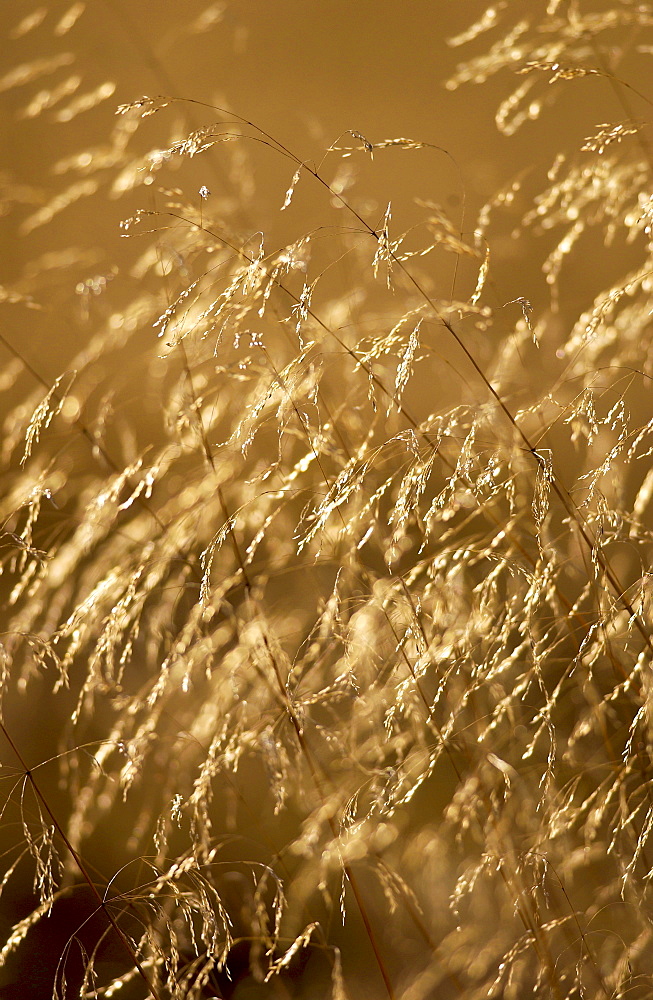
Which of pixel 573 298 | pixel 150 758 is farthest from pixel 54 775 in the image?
pixel 573 298

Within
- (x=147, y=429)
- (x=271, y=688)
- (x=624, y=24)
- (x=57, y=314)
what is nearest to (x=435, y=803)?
(x=271, y=688)

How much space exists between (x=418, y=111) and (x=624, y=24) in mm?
401

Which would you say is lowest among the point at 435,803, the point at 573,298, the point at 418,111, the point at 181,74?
the point at 435,803

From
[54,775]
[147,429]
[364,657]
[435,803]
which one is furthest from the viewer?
[147,429]

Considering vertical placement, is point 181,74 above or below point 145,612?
above

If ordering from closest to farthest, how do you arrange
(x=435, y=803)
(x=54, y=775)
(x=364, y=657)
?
1. (x=364, y=657)
2. (x=435, y=803)
3. (x=54, y=775)

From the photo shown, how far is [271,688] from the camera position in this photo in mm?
923

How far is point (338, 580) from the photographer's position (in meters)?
0.70

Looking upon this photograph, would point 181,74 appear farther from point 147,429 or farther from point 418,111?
point 147,429

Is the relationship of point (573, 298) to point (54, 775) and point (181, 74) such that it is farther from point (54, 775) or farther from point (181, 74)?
point (54, 775)

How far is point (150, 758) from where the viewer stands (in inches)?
61.1

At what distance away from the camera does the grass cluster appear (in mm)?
775

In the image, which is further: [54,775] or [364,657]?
[54,775]

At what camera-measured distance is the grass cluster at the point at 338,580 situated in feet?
2.54
